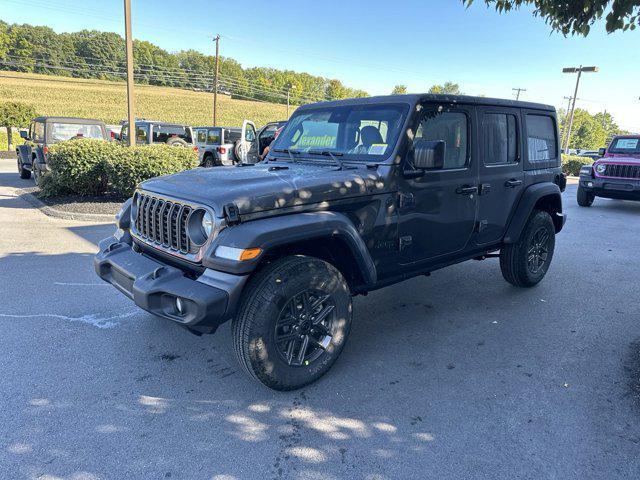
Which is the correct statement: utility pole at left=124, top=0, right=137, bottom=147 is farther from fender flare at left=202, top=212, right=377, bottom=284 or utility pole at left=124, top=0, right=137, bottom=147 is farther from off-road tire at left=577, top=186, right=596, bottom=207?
off-road tire at left=577, top=186, right=596, bottom=207

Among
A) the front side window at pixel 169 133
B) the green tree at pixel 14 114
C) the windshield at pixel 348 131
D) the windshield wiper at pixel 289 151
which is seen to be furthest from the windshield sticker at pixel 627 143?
the green tree at pixel 14 114

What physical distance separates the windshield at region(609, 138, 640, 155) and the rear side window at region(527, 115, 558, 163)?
8.61m

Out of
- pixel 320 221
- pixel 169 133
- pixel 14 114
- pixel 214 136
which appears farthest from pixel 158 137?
pixel 14 114

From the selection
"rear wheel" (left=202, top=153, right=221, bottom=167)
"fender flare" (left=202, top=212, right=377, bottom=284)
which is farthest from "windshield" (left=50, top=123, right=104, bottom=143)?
"fender flare" (left=202, top=212, right=377, bottom=284)

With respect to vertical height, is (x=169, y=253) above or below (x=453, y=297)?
above

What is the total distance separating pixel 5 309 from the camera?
13.2 ft

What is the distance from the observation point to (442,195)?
11.8 ft

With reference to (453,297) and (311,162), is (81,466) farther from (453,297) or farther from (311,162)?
(453,297)

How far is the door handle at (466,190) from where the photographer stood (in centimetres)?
372

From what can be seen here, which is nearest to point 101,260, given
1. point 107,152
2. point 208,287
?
point 208,287

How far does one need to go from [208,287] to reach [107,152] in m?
7.89

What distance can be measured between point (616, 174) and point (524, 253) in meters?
8.49

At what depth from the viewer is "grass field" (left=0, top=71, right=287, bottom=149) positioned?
54406 mm

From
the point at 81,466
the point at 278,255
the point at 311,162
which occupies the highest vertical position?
the point at 311,162
